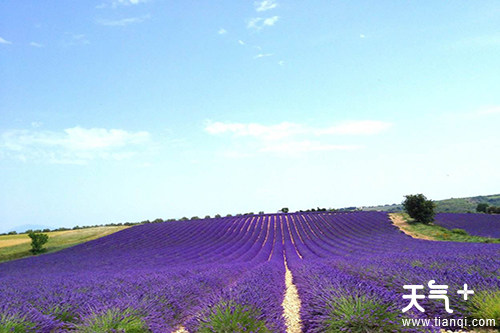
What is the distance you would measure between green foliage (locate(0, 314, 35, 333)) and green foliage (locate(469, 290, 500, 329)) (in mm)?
5843

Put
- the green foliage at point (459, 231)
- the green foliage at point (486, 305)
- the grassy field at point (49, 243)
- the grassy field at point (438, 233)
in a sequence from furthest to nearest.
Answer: the grassy field at point (49, 243), the green foliage at point (459, 231), the grassy field at point (438, 233), the green foliage at point (486, 305)

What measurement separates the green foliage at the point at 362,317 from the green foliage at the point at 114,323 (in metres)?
2.46

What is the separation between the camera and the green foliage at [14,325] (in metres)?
3.71

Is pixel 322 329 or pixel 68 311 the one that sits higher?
pixel 68 311

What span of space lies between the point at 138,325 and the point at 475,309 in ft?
14.9

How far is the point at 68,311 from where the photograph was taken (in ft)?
15.9

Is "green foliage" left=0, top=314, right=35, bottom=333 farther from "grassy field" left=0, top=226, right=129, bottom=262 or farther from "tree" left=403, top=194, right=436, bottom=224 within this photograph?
"tree" left=403, top=194, right=436, bottom=224

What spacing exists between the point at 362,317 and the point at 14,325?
4290 millimetres

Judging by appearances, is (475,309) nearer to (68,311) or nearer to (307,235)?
(68,311)

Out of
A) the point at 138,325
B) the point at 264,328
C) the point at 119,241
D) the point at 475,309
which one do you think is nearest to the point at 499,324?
the point at 475,309

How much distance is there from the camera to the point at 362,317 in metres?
3.78

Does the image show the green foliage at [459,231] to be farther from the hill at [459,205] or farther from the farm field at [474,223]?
the hill at [459,205]

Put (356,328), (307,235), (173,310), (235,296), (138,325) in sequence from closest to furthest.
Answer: (356,328)
(138,325)
(235,296)
(173,310)
(307,235)

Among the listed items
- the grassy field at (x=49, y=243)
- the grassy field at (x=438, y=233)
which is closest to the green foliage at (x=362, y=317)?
the grassy field at (x=438, y=233)
